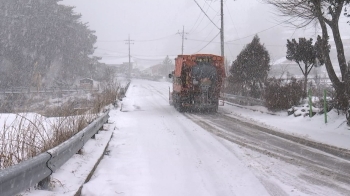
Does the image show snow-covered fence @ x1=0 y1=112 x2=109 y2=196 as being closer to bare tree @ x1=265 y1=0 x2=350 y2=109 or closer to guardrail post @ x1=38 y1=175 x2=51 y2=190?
guardrail post @ x1=38 y1=175 x2=51 y2=190

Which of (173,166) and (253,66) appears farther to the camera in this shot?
(253,66)

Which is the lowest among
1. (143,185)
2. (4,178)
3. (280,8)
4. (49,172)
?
(143,185)

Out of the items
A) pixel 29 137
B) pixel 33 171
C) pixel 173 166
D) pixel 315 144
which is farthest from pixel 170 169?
pixel 315 144

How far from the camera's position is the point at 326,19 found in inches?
438

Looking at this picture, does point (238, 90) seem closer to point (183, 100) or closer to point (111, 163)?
point (183, 100)

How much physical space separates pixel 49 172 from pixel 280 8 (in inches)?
430

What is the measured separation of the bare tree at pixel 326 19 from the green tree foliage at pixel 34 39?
34.3 m

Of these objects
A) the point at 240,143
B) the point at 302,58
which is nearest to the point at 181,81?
the point at 302,58

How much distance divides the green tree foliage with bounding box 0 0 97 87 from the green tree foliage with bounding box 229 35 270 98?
92.2 feet

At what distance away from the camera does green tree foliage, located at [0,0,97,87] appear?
139 feet

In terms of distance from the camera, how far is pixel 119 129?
35.8ft

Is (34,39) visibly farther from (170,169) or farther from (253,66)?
(170,169)

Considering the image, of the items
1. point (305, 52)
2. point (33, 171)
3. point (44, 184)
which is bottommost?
point (44, 184)

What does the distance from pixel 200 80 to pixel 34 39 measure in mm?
35338
